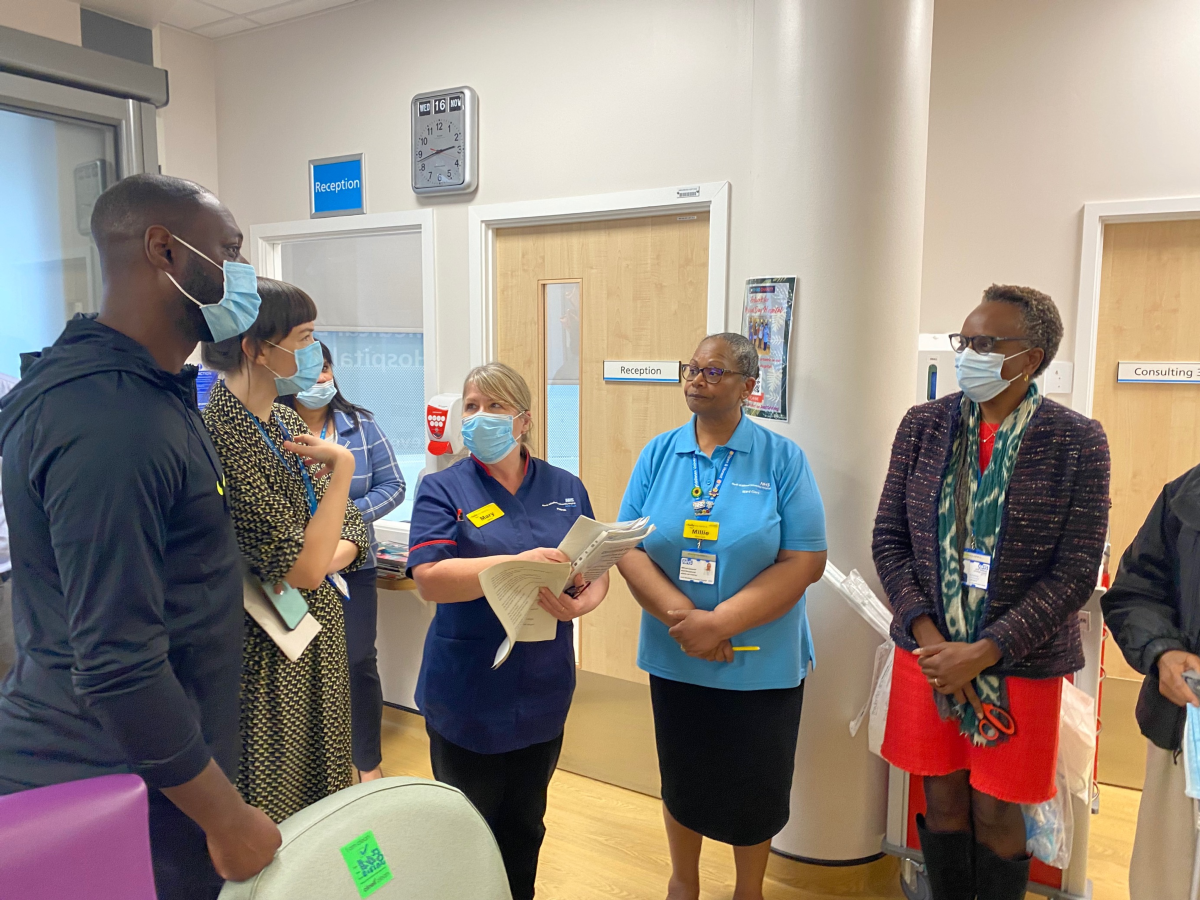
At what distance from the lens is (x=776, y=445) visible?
2074 mm

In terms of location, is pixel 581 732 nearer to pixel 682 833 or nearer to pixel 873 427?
pixel 682 833

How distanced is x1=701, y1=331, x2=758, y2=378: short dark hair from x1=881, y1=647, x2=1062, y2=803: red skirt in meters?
0.79

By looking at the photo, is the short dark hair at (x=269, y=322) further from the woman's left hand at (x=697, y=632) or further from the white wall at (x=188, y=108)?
the white wall at (x=188, y=108)

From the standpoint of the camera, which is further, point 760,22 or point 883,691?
point 760,22

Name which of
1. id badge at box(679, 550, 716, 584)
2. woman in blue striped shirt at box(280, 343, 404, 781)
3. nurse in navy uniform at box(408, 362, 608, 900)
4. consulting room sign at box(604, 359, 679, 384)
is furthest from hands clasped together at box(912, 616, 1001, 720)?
woman in blue striped shirt at box(280, 343, 404, 781)

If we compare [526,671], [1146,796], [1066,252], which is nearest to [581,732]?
[526,671]

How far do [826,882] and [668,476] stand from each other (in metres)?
1.38

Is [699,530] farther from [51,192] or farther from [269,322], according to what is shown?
[51,192]

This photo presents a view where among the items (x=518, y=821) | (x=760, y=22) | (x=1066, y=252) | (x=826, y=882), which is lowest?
(x=826, y=882)

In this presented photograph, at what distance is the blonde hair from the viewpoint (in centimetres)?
186

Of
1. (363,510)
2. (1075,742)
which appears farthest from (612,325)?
(1075,742)

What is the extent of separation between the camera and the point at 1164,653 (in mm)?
1623

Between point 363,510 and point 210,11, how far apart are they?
90.7 inches

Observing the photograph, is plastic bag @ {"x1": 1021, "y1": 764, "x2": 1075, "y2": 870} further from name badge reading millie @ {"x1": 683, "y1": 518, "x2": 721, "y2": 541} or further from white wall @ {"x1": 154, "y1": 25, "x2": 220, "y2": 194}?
white wall @ {"x1": 154, "y1": 25, "x2": 220, "y2": 194}
